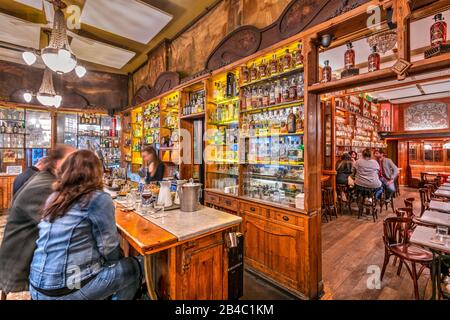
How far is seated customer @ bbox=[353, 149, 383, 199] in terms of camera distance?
5367 millimetres

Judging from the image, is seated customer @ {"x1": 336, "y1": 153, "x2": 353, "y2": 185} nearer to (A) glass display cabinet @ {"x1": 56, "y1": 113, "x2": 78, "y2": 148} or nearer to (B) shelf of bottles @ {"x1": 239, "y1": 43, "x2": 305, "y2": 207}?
(B) shelf of bottles @ {"x1": 239, "y1": 43, "x2": 305, "y2": 207}

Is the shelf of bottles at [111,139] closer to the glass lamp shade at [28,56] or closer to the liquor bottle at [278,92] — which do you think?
the glass lamp shade at [28,56]

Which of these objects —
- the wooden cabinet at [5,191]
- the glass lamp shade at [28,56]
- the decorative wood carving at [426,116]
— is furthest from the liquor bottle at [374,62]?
the decorative wood carving at [426,116]

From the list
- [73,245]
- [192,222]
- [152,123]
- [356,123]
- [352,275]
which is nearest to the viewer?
[73,245]

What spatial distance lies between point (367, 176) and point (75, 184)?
19.4ft

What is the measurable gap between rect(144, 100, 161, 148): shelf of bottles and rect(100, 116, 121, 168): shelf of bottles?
1835 mm

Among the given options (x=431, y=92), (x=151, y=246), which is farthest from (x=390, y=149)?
(x=151, y=246)

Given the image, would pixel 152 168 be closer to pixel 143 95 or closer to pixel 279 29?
pixel 143 95

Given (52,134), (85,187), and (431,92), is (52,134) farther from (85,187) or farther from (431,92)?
(431,92)

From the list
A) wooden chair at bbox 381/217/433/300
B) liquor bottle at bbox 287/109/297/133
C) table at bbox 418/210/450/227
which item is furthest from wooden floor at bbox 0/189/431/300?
liquor bottle at bbox 287/109/297/133

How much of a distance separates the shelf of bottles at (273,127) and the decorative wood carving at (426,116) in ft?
33.7

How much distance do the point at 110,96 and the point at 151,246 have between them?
7.03 metres

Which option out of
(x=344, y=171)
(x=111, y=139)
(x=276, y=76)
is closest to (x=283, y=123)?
(x=276, y=76)

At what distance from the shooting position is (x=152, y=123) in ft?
19.0
